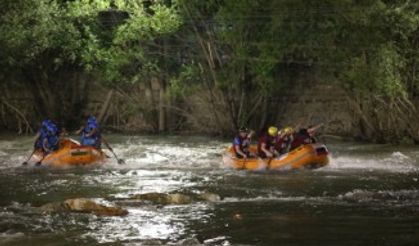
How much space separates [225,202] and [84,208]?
7.99ft

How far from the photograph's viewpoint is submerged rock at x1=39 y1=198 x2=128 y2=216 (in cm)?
1060

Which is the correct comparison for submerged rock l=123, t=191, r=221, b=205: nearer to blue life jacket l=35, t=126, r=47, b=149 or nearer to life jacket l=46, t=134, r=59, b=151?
life jacket l=46, t=134, r=59, b=151

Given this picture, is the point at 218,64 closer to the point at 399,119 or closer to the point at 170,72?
the point at 170,72

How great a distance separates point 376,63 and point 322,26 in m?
1.90

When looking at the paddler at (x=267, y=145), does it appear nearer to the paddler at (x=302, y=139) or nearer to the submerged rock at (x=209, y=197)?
the paddler at (x=302, y=139)

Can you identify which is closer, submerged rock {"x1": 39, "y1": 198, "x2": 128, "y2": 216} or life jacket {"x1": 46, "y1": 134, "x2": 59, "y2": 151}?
submerged rock {"x1": 39, "y1": 198, "x2": 128, "y2": 216}

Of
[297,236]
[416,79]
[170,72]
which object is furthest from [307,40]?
[297,236]

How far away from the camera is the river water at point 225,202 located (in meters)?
8.98

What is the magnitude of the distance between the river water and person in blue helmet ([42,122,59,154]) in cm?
94

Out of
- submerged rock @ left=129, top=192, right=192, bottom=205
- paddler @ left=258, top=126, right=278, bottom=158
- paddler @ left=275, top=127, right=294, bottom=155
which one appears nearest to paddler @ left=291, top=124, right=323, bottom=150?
paddler @ left=275, top=127, right=294, bottom=155

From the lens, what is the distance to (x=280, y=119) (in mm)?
25219

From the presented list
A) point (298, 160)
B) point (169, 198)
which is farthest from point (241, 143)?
point (169, 198)

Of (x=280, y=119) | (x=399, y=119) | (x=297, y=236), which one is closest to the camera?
(x=297, y=236)

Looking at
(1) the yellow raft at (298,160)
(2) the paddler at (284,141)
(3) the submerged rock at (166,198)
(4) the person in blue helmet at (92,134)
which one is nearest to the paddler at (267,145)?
(2) the paddler at (284,141)
